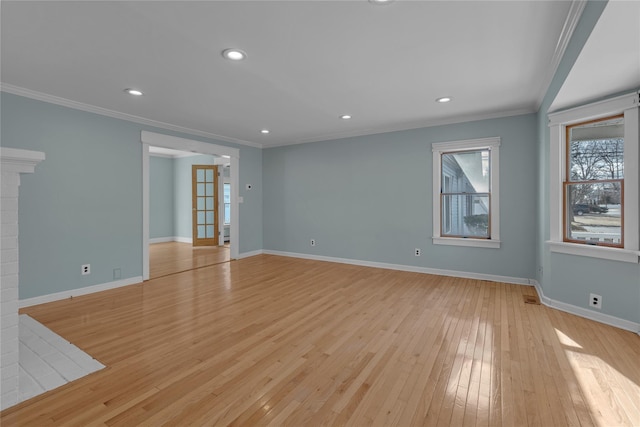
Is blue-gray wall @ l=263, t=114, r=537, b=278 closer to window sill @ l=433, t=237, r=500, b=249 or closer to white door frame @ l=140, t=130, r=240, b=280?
window sill @ l=433, t=237, r=500, b=249

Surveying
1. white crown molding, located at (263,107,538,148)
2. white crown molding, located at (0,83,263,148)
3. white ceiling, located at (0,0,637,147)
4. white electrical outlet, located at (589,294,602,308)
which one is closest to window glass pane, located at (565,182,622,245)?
white electrical outlet, located at (589,294,602,308)

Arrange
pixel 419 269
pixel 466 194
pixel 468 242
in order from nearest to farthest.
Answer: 1. pixel 468 242
2. pixel 466 194
3. pixel 419 269

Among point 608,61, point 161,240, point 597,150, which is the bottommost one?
point 161,240

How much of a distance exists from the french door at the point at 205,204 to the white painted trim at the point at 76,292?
12.5ft

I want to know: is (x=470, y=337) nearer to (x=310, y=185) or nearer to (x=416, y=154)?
(x=416, y=154)

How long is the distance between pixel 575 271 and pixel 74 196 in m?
6.20

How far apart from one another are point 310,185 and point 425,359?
4577mm

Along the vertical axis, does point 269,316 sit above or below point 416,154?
below

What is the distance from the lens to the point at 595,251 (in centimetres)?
305

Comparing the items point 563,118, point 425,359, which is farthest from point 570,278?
point 425,359

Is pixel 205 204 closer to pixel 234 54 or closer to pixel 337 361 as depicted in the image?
pixel 234 54

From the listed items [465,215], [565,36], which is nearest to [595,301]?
[465,215]

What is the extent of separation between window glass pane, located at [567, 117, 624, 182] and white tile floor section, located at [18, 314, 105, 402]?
4996mm

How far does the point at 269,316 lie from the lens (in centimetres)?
324
